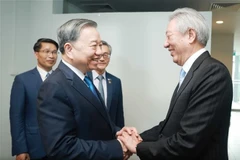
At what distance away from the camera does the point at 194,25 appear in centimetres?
148

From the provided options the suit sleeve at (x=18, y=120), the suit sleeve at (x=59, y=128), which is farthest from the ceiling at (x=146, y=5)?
the suit sleeve at (x=59, y=128)

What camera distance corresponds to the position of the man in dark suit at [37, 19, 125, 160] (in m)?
1.32

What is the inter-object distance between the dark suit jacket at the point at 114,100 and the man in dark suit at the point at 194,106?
1.09 metres

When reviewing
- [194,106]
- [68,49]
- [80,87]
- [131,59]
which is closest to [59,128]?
[80,87]

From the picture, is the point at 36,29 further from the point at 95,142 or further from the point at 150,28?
the point at 95,142

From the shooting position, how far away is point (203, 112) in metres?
1.30

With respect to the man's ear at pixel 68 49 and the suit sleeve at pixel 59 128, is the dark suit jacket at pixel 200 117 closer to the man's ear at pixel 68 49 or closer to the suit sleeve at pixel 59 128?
the suit sleeve at pixel 59 128

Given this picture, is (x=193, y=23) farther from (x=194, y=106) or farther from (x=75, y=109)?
(x=75, y=109)

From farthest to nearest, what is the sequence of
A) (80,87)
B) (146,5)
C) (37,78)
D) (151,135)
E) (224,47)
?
(224,47) → (146,5) → (37,78) → (151,135) → (80,87)

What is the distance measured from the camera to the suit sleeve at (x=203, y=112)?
1.30 m

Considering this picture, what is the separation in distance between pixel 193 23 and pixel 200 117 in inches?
20.9

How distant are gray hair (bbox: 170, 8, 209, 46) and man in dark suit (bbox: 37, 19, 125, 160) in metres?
0.48

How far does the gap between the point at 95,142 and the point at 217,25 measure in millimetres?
7077

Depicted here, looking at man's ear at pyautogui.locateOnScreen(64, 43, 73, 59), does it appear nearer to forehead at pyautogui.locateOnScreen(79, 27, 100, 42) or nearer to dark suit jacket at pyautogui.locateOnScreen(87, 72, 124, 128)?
forehead at pyautogui.locateOnScreen(79, 27, 100, 42)
